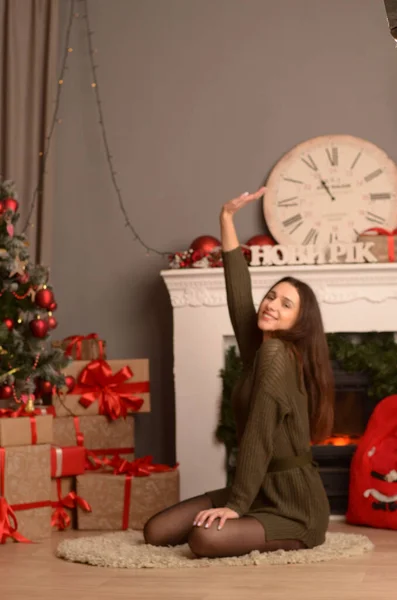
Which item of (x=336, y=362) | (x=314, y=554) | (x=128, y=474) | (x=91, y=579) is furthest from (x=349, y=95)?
(x=91, y=579)

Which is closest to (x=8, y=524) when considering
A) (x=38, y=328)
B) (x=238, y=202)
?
(x=38, y=328)

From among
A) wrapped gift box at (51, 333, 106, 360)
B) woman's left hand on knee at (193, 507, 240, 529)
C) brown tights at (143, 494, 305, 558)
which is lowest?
brown tights at (143, 494, 305, 558)

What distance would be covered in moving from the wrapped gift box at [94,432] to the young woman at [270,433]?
2.98 ft

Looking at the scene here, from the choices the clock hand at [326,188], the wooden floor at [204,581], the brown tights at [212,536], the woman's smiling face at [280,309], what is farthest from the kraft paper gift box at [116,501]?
the clock hand at [326,188]

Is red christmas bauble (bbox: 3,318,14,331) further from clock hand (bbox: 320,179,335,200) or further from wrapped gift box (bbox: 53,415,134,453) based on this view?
clock hand (bbox: 320,179,335,200)

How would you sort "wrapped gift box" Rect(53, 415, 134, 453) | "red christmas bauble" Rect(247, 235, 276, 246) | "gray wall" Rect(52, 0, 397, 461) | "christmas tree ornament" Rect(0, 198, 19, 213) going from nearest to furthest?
"christmas tree ornament" Rect(0, 198, 19, 213) → "wrapped gift box" Rect(53, 415, 134, 453) → "red christmas bauble" Rect(247, 235, 276, 246) → "gray wall" Rect(52, 0, 397, 461)

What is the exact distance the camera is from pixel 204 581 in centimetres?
286

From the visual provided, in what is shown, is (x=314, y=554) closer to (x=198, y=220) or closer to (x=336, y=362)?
(x=336, y=362)

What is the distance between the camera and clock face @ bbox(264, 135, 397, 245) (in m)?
4.72

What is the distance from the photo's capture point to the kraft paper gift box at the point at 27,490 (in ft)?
Result: 12.2

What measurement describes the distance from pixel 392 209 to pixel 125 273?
1377 millimetres

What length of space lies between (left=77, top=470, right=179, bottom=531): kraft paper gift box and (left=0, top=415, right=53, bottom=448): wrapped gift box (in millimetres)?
270

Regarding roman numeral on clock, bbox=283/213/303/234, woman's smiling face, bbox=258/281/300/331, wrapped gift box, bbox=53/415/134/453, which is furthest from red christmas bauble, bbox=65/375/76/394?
roman numeral on clock, bbox=283/213/303/234

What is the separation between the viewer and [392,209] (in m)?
4.71
